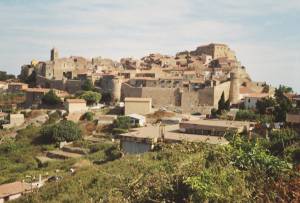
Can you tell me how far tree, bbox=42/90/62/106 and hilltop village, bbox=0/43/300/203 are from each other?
0.10 m

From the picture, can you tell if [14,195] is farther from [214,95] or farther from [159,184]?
[214,95]

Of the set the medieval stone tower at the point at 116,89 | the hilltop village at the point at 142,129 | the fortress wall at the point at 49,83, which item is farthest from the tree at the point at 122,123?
the fortress wall at the point at 49,83

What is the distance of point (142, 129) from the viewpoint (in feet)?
81.8

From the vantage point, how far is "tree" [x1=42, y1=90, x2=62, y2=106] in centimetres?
4066

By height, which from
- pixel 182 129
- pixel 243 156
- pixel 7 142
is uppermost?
pixel 243 156

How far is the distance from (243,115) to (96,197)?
70.0 ft

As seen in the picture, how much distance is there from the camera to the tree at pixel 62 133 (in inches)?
1208

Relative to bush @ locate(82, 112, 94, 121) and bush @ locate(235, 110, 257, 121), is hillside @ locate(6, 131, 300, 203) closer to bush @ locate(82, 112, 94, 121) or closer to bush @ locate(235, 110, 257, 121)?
bush @ locate(235, 110, 257, 121)

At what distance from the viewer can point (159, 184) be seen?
6.55m

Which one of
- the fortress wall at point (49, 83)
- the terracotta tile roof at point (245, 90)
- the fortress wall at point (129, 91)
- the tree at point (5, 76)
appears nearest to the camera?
the terracotta tile roof at point (245, 90)

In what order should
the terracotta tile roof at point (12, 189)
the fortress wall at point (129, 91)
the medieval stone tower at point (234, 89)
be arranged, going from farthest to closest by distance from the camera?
the fortress wall at point (129, 91) → the medieval stone tower at point (234, 89) → the terracotta tile roof at point (12, 189)

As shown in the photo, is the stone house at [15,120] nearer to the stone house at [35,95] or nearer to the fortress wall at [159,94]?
the stone house at [35,95]

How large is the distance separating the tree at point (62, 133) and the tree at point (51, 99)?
9.02 metres

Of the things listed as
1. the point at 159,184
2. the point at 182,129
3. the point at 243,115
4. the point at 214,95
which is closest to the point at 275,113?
the point at 243,115
